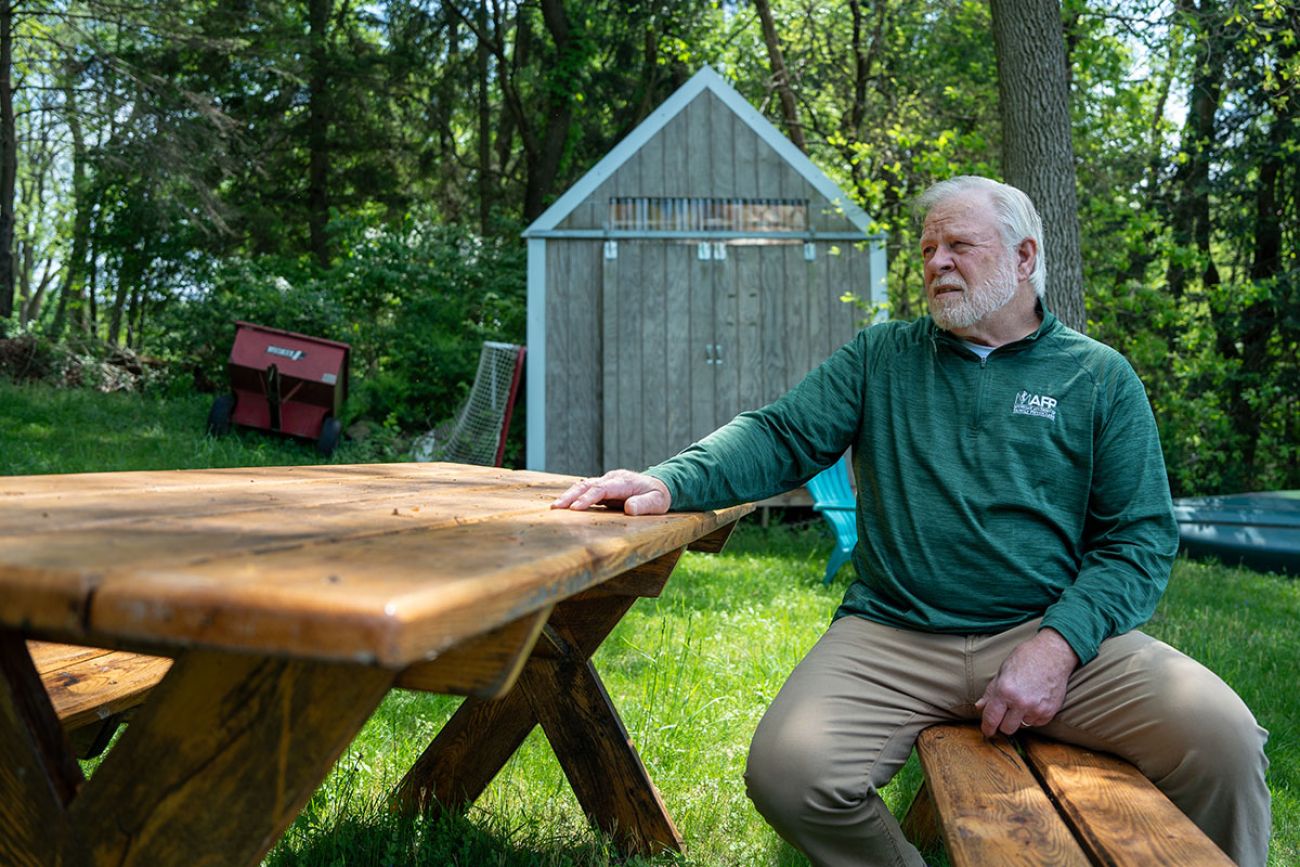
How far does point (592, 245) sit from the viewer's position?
9.97 meters

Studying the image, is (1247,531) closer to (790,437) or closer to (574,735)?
(790,437)

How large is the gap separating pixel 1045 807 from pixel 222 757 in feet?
4.13

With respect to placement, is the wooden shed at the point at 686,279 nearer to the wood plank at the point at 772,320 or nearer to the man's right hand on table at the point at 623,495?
the wood plank at the point at 772,320

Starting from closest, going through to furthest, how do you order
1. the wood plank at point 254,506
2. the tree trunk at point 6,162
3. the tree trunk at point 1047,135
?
the wood plank at point 254,506, the tree trunk at point 1047,135, the tree trunk at point 6,162

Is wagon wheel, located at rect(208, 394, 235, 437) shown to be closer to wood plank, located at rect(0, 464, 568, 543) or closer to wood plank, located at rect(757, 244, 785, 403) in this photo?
wood plank, located at rect(757, 244, 785, 403)

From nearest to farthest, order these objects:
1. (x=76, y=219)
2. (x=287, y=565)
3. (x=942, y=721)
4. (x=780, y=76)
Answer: (x=287, y=565), (x=942, y=721), (x=780, y=76), (x=76, y=219)

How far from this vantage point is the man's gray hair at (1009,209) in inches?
105

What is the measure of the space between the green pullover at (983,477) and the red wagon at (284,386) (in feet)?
27.6

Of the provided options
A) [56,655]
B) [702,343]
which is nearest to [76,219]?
[702,343]

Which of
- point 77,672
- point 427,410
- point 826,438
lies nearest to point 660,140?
point 427,410

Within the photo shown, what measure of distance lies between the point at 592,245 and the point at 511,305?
2904 mm

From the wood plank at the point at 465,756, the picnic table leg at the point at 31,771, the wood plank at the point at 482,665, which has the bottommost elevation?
the wood plank at the point at 465,756

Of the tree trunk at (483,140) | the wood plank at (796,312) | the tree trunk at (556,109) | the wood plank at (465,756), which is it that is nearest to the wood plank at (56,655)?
the wood plank at (465,756)

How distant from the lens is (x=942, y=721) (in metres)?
2.36
